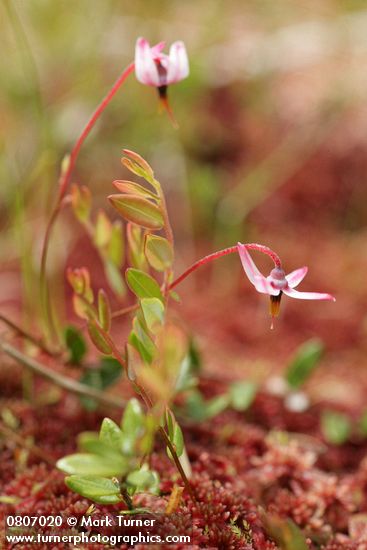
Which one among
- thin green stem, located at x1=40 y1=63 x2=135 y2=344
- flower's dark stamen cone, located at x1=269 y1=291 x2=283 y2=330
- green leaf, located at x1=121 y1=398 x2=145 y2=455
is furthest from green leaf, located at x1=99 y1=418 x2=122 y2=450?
thin green stem, located at x1=40 y1=63 x2=135 y2=344

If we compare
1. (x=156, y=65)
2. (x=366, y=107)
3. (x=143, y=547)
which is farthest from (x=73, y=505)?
(x=366, y=107)

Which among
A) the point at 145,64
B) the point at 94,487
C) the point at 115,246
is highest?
the point at 145,64

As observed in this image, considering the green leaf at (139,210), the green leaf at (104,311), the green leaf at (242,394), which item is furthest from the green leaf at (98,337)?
the green leaf at (242,394)

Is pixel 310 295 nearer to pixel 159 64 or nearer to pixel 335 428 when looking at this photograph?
pixel 159 64

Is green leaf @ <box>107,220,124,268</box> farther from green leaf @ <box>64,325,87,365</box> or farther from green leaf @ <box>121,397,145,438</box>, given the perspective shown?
green leaf @ <box>121,397,145,438</box>

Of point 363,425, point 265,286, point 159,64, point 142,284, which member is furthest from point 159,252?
point 363,425
